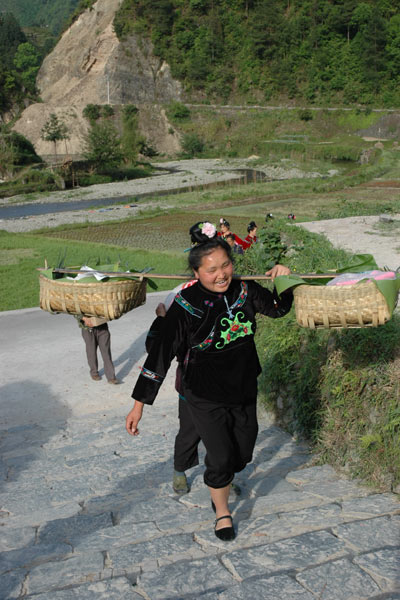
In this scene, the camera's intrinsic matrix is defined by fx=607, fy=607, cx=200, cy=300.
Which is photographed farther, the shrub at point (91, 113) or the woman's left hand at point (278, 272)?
the shrub at point (91, 113)

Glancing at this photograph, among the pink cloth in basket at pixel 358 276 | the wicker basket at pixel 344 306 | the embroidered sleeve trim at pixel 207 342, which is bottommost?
the embroidered sleeve trim at pixel 207 342

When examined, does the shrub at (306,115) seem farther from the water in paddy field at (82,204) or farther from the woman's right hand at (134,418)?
the woman's right hand at (134,418)

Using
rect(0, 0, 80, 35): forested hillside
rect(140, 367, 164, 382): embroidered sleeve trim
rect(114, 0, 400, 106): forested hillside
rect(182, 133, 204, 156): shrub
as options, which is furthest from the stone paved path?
rect(0, 0, 80, 35): forested hillside

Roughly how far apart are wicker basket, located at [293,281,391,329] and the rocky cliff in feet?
205

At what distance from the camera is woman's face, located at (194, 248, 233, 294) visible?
324cm

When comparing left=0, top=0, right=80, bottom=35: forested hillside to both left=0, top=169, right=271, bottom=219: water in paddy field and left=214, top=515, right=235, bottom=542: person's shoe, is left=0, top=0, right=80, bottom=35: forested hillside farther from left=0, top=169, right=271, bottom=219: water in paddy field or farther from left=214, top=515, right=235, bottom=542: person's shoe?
left=214, top=515, right=235, bottom=542: person's shoe

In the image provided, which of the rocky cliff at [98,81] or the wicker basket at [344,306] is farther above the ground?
the rocky cliff at [98,81]

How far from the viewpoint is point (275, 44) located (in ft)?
251

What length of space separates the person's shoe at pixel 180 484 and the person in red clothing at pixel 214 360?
0.56m

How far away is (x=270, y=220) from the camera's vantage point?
10.8m

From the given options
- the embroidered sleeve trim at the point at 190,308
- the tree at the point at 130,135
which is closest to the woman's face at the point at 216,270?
the embroidered sleeve trim at the point at 190,308

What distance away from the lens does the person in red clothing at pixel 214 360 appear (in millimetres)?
3293

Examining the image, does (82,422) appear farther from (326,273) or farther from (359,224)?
(359,224)

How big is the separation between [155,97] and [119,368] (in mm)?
73901
